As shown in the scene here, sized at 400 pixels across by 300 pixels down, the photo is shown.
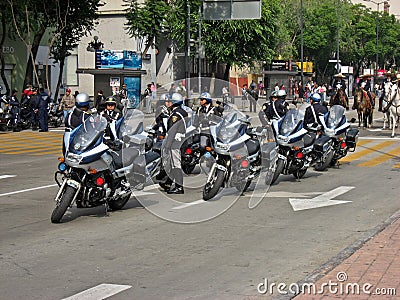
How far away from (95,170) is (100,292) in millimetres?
3866

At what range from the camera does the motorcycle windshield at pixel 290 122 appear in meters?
15.6

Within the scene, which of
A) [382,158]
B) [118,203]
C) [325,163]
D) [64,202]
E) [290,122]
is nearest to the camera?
[64,202]

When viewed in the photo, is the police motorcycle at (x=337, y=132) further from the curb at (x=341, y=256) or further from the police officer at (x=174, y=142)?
the curb at (x=341, y=256)

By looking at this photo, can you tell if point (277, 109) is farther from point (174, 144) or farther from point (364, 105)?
point (364, 105)

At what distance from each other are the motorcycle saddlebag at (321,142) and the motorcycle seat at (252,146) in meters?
3.13

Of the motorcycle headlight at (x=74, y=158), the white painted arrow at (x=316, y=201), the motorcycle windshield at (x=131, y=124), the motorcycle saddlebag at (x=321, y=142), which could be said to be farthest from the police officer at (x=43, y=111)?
the motorcycle headlight at (x=74, y=158)

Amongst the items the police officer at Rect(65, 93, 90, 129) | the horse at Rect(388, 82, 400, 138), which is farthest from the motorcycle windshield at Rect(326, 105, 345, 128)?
the horse at Rect(388, 82, 400, 138)

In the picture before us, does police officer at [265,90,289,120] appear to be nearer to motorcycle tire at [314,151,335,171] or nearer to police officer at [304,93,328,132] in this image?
police officer at [304,93,328,132]

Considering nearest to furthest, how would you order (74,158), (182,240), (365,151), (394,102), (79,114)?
(182,240) → (74,158) → (79,114) → (365,151) → (394,102)

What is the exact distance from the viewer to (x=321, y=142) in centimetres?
1700

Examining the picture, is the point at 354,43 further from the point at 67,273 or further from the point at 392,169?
the point at 67,273

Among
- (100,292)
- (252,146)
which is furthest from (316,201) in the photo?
(100,292)

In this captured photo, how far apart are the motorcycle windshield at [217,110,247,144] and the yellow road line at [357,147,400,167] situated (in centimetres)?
648

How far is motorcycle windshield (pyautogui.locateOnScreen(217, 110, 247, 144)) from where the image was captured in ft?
43.6
